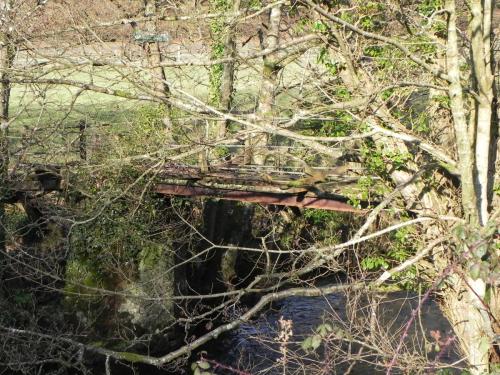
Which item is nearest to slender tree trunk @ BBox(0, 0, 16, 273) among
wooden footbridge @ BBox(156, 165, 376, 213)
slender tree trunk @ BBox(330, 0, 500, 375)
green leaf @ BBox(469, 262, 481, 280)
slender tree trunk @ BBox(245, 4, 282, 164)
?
wooden footbridge @ BBox(156, 165, 376, 213)

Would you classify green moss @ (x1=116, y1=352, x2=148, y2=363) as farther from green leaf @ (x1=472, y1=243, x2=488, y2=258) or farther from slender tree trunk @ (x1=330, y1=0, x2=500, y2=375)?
green leaf @ (x1=472, y1=243, x2=488, y2=258)

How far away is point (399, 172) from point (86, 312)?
708 centimetres

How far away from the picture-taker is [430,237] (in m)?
10.3

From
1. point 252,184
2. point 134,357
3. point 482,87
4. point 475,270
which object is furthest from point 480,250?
point 252,184

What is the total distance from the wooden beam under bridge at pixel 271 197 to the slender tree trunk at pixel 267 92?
768mm

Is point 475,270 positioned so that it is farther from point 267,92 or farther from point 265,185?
point 267,92

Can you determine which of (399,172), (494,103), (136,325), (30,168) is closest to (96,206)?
(30,168)

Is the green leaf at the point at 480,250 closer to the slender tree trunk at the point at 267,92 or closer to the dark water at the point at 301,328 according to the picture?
the slender tree trunk at the point at 267,92

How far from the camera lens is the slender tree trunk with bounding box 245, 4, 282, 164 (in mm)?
11422

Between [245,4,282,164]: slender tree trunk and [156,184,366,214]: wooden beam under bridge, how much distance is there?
0.77m

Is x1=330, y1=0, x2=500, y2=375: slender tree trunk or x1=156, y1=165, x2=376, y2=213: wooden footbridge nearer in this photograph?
x1=330, y1=0, x2=500, y2=375: slender tree trunk

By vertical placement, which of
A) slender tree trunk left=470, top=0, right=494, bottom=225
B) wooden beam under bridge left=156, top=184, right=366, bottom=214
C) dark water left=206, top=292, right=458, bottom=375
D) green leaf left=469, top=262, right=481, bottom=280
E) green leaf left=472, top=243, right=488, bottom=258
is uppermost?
slender tree trunk left=470, top=0, right=494, bottom=225

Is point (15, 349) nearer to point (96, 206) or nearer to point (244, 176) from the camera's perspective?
point (96, 206)

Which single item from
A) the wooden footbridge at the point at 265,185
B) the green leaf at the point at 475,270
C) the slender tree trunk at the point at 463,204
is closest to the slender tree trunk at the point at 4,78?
the wooden footbridge at the point at 265,185
